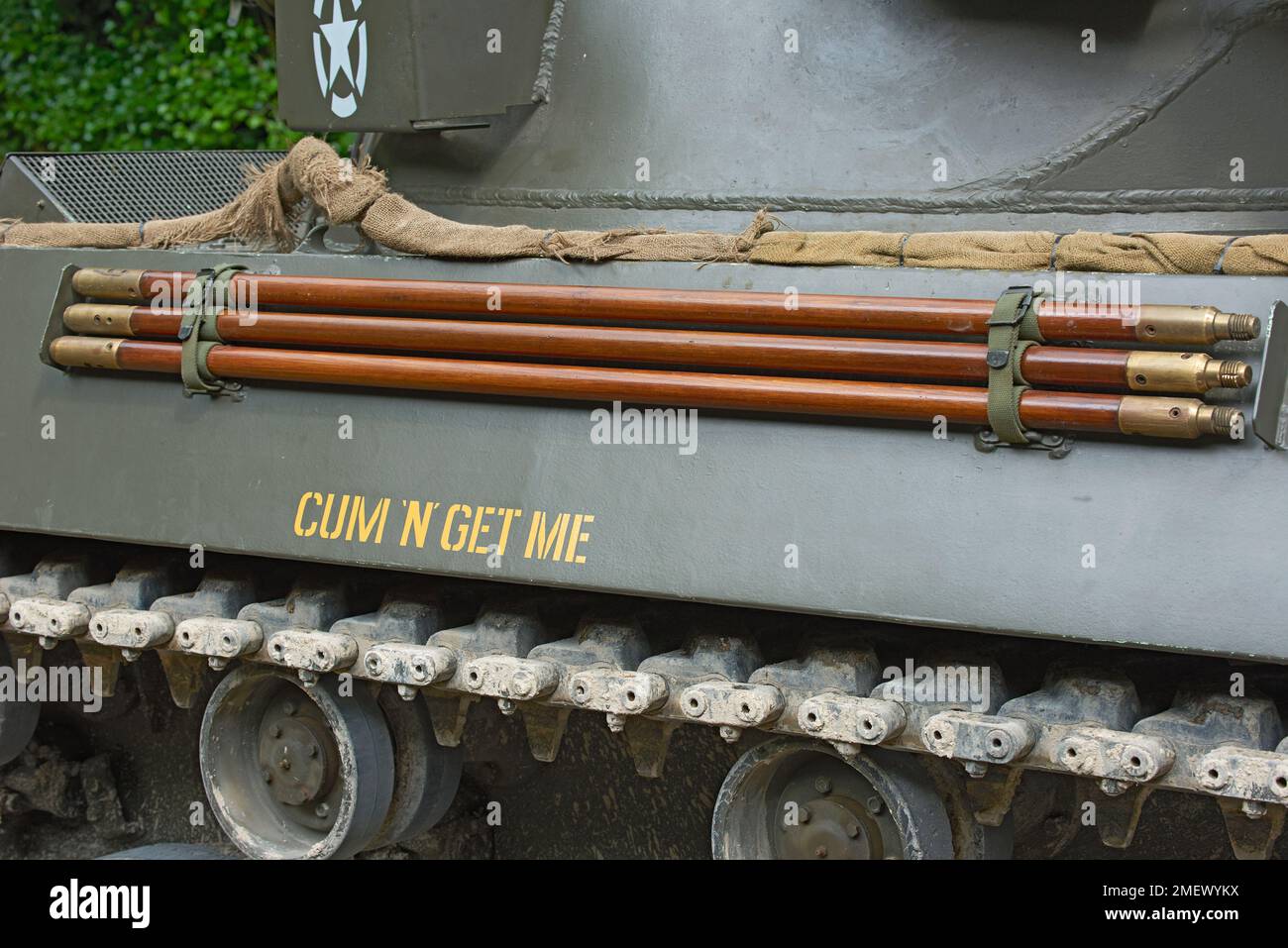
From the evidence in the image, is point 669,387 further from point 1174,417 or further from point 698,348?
point 1174,417

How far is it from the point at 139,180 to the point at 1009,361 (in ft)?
11.3

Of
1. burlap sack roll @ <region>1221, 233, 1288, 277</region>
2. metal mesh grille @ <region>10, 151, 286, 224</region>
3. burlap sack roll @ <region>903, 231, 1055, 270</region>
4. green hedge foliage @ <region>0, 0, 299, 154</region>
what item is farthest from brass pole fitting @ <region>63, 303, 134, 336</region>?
green hedge foliage @ <region>0, 0, 299, 154</region>

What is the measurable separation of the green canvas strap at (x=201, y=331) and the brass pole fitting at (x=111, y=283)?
8.3 inches

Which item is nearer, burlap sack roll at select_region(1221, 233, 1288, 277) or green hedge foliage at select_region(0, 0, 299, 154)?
burlap sack roll at select_region(1221, 233, 1288, 277)

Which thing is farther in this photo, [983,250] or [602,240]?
[602,240]

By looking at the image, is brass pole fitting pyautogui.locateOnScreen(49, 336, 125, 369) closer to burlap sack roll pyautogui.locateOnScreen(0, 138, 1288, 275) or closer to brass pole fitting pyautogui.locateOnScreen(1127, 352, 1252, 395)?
burlap sack roll pyautogui.locateOnScreen(0, 138, 1288, 275)

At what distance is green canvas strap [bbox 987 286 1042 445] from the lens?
3328 mm

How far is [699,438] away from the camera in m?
3.71

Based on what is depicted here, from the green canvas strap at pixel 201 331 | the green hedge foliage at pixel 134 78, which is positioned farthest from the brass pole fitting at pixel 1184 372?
the green hedge foliage at pixel 134 78

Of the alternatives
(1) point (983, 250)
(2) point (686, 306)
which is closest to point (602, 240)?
(2) point (686, 306)

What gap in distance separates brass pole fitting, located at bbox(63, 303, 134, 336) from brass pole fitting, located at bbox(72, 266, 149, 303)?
0.10 feet

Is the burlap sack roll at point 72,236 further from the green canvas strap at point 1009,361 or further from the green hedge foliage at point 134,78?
the green hedge foliage at point 134,78

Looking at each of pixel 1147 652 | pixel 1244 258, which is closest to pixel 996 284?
pixel 1244 258

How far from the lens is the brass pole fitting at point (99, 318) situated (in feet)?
14.6
